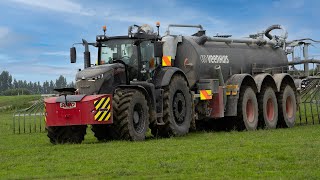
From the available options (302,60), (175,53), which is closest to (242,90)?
(175,53)

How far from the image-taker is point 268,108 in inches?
894

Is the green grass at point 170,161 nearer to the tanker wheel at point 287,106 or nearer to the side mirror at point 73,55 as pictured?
the side mirror at point 73,55

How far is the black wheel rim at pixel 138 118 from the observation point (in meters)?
16.2

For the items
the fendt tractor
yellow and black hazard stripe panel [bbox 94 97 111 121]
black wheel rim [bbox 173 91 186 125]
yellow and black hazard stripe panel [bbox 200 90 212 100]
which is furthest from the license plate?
yellow and black hazard stripe panel [bbox 200 90 212 100]

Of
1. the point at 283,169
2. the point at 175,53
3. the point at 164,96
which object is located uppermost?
the point at 175,53

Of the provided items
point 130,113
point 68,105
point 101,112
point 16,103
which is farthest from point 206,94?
point 16,103

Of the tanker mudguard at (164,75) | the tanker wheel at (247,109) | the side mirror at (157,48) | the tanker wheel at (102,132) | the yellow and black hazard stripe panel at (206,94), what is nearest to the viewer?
the side mirror at (157,48)

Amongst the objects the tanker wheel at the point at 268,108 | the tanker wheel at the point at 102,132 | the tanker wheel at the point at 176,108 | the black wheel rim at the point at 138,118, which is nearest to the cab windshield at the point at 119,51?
the tanker wheel at the point at 176,108

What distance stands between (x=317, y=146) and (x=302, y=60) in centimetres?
1305

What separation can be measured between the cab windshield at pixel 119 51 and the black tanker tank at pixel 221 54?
1.93m

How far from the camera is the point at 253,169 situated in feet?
31.0

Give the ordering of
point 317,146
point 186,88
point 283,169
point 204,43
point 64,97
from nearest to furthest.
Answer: point 283,169 < point 317,146 < point 64,97 < point 186,88 < point 204,43

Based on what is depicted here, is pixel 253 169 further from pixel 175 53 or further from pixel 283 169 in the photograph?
pixel 175 53

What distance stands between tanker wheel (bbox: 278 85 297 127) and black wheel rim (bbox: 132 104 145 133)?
8.50 meters
